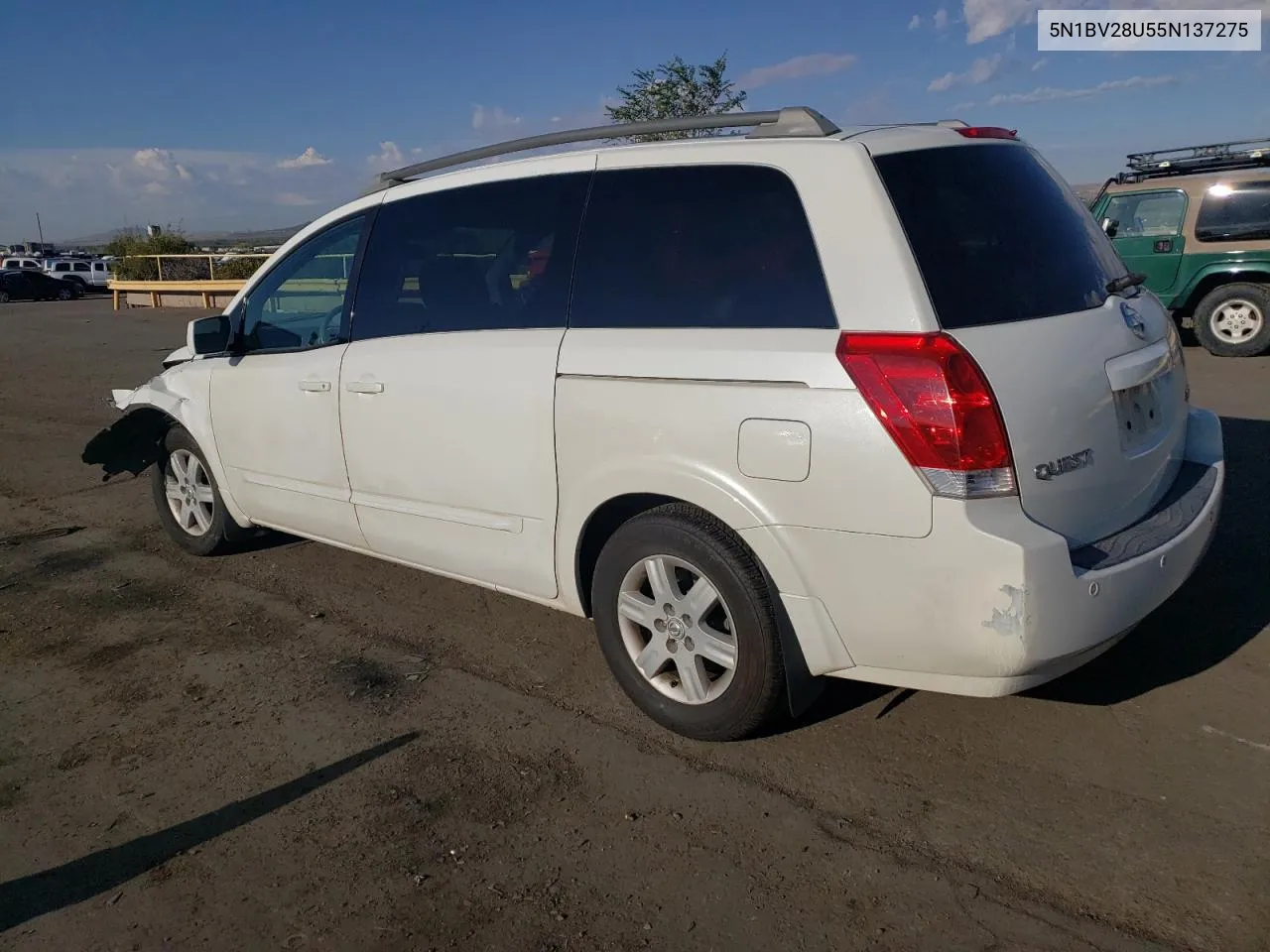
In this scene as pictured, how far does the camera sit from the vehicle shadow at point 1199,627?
3707mm

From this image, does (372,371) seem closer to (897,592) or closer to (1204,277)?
(897,592)

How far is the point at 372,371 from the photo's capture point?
168 inches

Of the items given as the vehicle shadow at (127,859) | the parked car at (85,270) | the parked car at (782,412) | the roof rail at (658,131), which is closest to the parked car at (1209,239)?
the parked car at (782,412)

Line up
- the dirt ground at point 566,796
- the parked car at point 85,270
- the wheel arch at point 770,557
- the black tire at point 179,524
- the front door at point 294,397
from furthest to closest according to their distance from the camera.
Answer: the parked car at point 85,270, the black tire at point 179,524, the front door at point 294,397, the wheel arch at point 770,557, the dirt ground at point 566,796

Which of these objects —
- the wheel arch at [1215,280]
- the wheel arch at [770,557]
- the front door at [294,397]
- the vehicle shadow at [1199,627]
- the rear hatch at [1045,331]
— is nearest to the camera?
the rear hatch at [1045,331]

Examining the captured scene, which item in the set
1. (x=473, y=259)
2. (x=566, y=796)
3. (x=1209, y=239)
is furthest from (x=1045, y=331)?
(x=1209, y=239)

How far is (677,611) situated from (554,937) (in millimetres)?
1157

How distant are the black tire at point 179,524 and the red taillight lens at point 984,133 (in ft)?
13.4

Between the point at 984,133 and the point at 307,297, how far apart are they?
3171 mm

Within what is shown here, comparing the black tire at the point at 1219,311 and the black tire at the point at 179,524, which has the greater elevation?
the black tire at the point at 1219,311

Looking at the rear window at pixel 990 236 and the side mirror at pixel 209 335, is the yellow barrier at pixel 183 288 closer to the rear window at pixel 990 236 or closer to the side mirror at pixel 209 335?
the side mirror at pixel 209 335

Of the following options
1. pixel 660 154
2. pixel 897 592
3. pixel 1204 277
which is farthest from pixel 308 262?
pixel 1204 277

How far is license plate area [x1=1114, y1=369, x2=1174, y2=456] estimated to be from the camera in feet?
10.2

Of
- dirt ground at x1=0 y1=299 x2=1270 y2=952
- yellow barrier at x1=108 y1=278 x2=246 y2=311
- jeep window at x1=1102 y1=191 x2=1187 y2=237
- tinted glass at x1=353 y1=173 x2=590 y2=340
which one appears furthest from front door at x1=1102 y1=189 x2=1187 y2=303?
yellow barrier at x1=108 y1=278 x2=246 y2=311
